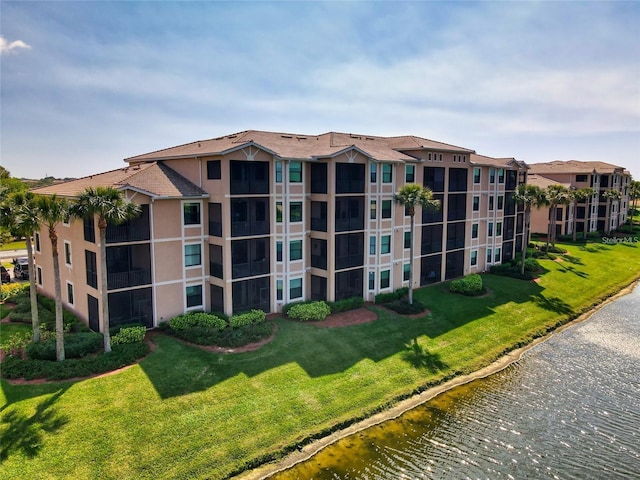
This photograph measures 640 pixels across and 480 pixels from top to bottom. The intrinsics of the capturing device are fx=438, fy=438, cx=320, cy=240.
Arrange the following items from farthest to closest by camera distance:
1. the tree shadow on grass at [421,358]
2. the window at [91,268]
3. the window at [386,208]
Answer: the window at [386,208] → the window at [91,268] → the tree shadow on grass at [421,358]

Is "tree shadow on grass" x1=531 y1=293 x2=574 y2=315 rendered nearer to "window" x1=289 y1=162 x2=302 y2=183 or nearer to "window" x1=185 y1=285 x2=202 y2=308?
"window" x1=289 y1=162 x2=302 y2=183

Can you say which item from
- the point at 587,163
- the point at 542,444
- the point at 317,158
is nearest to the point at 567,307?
the point at 542,444

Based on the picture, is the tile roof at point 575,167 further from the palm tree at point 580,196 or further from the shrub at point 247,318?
the shrub at point 247,318

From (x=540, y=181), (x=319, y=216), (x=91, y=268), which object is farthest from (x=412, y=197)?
(x=540, y=181)

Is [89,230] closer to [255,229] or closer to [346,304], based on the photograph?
[255,229]

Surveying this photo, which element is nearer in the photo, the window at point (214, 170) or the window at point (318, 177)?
the window at point (214, 170)

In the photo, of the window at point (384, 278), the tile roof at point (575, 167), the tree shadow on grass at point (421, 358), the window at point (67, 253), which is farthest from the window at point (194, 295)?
the tile roof at point (575, 167)

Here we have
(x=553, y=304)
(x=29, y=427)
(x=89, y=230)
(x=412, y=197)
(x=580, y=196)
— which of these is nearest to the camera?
(x=29, y=427)

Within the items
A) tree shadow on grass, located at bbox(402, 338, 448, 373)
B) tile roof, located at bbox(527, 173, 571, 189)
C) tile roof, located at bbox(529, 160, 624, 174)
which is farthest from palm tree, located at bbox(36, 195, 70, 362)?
tile roof, located at bbox(529, 160, 624, 174)
